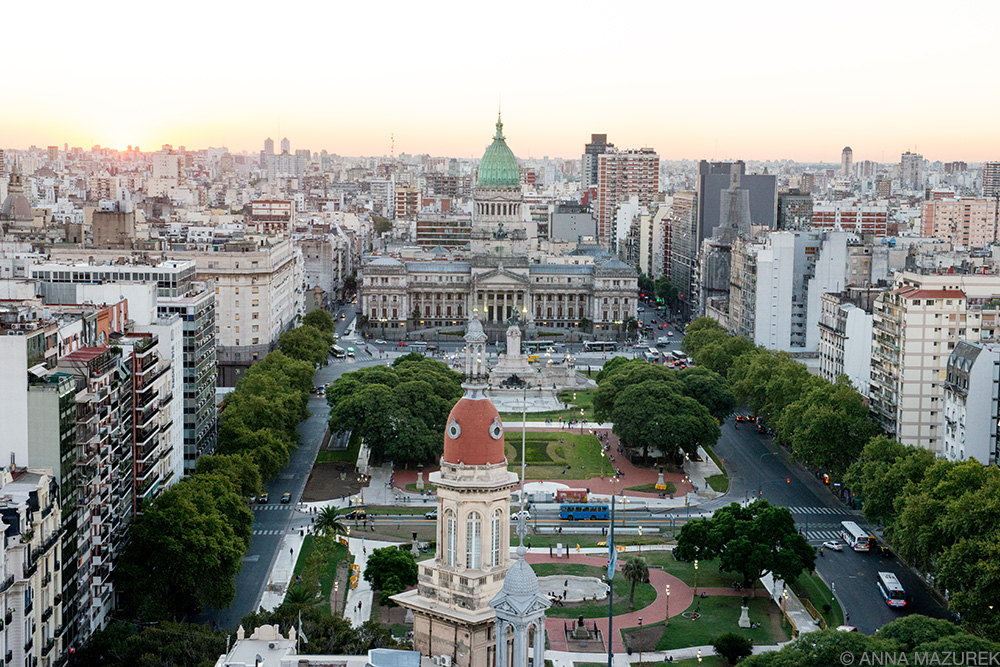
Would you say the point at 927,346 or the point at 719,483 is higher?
the point at 927,346

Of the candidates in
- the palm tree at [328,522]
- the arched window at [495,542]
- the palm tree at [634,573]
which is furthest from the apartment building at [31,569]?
the palm tree at [634,573]

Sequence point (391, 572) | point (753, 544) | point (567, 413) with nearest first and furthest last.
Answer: point (391, 572) < point (753, 544) < point (567, 413)

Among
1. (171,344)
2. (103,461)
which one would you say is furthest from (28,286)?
(103,461)

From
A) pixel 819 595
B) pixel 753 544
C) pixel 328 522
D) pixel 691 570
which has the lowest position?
pixel 819 595

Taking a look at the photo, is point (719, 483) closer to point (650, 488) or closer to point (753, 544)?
point (650, 488)

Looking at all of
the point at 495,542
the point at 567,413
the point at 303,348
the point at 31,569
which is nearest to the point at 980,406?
the point at 567,413

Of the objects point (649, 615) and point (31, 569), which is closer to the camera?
point (31, 569)

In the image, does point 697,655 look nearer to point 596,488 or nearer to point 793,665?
point 793,665

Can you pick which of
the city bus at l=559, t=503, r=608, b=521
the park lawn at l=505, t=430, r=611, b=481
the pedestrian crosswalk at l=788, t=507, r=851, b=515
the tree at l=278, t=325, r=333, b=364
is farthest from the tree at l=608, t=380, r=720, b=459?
the tree at l=278, t=325, r=333, b=364
